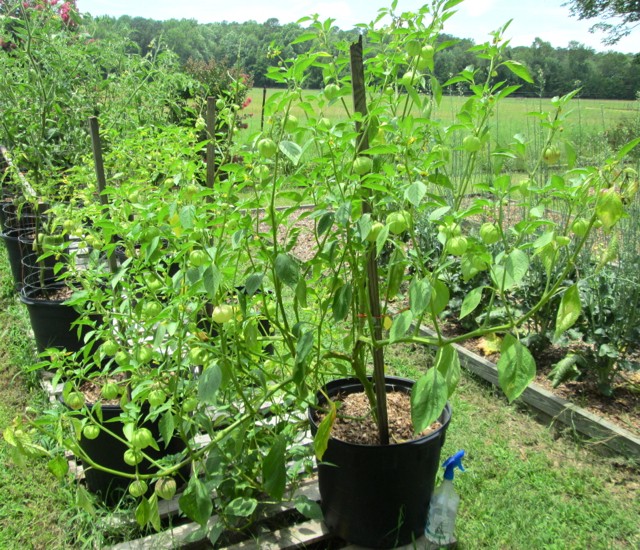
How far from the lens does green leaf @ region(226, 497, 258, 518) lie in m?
1.64

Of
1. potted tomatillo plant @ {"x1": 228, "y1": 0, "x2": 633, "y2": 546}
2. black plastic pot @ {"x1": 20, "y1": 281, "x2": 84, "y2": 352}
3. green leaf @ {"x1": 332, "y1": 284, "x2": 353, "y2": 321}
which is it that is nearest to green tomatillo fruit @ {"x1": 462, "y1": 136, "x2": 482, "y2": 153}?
potted tomatillo plant @ {"x1": 228, "y1": 0, "x2": 633, "y2": 546}

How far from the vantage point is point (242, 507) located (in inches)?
65.2

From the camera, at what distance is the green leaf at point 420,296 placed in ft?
3.84

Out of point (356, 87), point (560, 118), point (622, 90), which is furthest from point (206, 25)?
point (622, 90)

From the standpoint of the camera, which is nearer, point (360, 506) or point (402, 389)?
point (360, 506)

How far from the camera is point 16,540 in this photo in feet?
6.07

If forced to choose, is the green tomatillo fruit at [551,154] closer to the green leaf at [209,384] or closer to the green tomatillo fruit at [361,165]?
the green tomatillo fruit at [361,165]

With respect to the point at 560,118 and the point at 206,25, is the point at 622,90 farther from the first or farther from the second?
the point at 560,118

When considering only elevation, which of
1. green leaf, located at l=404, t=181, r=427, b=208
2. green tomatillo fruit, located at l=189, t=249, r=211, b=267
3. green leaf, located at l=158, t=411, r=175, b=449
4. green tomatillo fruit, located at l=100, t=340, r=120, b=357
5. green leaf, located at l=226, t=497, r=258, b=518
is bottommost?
green leaf, located at l=226, t=497, r=258, b=518

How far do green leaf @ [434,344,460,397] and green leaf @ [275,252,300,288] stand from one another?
39cm

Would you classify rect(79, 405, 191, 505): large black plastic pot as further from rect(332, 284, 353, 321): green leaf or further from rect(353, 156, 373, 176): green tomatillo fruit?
rect(353, 156, 373, 176): green tomatillo fruit

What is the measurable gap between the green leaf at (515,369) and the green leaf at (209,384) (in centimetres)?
66

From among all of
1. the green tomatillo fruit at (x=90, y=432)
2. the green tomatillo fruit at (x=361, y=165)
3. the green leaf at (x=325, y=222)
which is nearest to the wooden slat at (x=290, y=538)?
the green tomatillo fruit at (x=90, y=432)

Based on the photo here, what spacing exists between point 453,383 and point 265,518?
1042 millimetres
